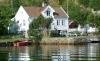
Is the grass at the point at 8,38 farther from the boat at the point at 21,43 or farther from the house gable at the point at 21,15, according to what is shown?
the house gable at the point at 21,15

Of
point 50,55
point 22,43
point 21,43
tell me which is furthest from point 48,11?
point 50,55

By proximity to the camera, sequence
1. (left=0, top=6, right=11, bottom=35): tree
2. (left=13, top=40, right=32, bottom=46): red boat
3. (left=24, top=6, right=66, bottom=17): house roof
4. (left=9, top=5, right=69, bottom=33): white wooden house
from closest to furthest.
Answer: (left=13, top=40, right=32, bottom=46): red boat
(left=0, top=6, right=11, bottom=35): tree
(left=9, top=5, right=69, bottom=33): white wooden house
(left=24, top=6, right=66, bottom=17): house roof

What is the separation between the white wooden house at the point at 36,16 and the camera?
405 ft

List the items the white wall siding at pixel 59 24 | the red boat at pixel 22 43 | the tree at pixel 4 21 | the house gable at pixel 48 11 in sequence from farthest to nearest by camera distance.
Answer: the white wall siding at pixel 59 24 → the house gable at pixel 48 11 → the tree at pixel 4 21 → the red boat at pixel 22 43

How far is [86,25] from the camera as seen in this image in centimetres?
13512

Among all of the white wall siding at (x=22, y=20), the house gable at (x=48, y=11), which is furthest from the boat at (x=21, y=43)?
the house gable at (x=48, y=11)

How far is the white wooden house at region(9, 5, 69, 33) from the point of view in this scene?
123500 millimetres

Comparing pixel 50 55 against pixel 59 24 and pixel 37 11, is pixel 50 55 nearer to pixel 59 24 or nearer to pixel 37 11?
pixel 37 11

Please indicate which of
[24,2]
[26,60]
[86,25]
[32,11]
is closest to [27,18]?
[32,11]

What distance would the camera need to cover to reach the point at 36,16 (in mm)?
122500

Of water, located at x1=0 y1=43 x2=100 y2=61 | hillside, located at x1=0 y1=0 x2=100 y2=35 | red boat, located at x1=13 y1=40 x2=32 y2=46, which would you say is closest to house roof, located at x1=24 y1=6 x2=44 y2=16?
hillside, located at x1=0 y1=0 x2=100 y2=35

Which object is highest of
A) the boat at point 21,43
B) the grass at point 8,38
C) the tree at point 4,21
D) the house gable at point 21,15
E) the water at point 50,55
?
the house gable at point 21,15

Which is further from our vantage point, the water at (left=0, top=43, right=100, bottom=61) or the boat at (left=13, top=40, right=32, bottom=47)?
the boat at (left=13, top=40, right=32, bottom=47)

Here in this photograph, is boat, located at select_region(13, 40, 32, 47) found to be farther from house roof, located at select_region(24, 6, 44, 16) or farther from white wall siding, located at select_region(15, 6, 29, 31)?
house roof, located at select_region(24, 6, 44, 16)
